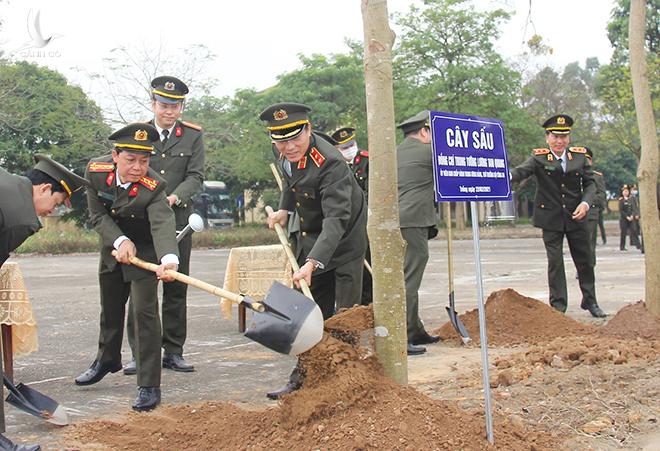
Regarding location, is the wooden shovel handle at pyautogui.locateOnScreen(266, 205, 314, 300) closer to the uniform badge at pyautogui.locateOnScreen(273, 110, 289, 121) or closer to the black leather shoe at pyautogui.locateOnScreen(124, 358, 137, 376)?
the uniform badge at pyautogui.locateOnScreen(273, 110, 289, 121)

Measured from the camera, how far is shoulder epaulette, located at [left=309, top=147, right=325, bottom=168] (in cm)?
521

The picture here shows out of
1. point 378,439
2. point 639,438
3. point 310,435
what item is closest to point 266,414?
point 310,435

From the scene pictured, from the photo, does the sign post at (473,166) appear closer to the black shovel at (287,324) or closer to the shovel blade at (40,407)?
the black shovel at (287,324)

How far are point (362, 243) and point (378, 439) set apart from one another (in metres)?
2.08

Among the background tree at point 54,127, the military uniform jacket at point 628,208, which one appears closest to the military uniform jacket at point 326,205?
the military uniform jacket at point 628,208

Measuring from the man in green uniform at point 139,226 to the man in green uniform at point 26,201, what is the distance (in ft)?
2.70

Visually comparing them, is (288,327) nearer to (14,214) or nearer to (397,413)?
(397,413)

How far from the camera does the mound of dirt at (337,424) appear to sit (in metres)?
3.79

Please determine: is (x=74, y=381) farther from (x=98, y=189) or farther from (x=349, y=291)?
(x=349, y=291)

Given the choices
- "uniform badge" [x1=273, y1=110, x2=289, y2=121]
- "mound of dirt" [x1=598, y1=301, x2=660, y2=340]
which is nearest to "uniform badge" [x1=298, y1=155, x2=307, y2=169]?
"uniform badge" [x1=273, y1=110, x2=289, y2=121]

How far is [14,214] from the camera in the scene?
3967 mm

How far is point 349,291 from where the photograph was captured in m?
5.49

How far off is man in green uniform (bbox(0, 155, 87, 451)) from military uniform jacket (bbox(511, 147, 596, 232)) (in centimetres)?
571

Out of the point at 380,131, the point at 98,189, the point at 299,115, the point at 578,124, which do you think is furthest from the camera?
the point at 578,124
